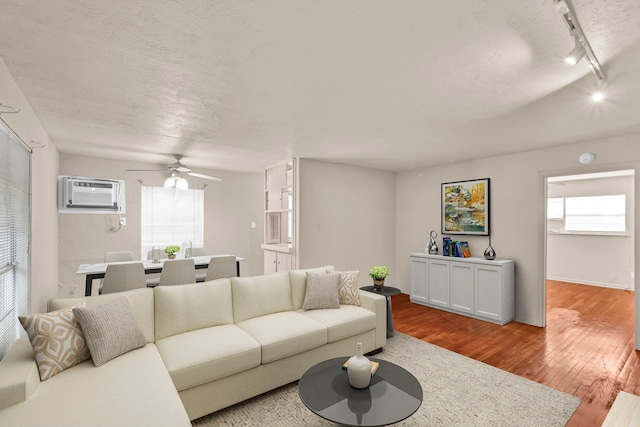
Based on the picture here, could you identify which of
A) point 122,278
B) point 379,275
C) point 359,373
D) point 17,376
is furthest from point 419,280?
point 17,376

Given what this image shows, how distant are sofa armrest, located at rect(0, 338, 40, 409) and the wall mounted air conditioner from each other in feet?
10.3

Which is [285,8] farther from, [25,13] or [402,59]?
[25,13]

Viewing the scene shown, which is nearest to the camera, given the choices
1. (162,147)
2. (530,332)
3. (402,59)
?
(402,59)

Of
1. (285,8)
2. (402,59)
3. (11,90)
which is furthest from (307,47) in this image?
(11,90)

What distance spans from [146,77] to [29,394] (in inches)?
77.8

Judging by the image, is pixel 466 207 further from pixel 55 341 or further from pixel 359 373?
pixel 55 341

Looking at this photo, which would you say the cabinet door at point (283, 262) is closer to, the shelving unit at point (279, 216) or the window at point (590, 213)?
the shelving unit at point (279, 216)

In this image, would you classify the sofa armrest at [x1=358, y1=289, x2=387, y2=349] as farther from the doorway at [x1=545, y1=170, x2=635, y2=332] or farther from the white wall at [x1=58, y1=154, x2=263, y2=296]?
the doorway at [x1=545, y1=170, x2=635, y2=332]

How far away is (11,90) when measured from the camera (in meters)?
2.09

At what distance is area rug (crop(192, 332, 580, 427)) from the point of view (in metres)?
2.17

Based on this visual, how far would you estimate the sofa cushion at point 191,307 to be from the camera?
257 centimetres

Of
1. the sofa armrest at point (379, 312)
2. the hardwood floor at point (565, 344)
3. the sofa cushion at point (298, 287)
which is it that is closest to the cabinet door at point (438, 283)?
the hardwood floor at point (565, 344)

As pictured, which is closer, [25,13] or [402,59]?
[25,13]

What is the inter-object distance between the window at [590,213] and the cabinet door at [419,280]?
4175 millimetres
